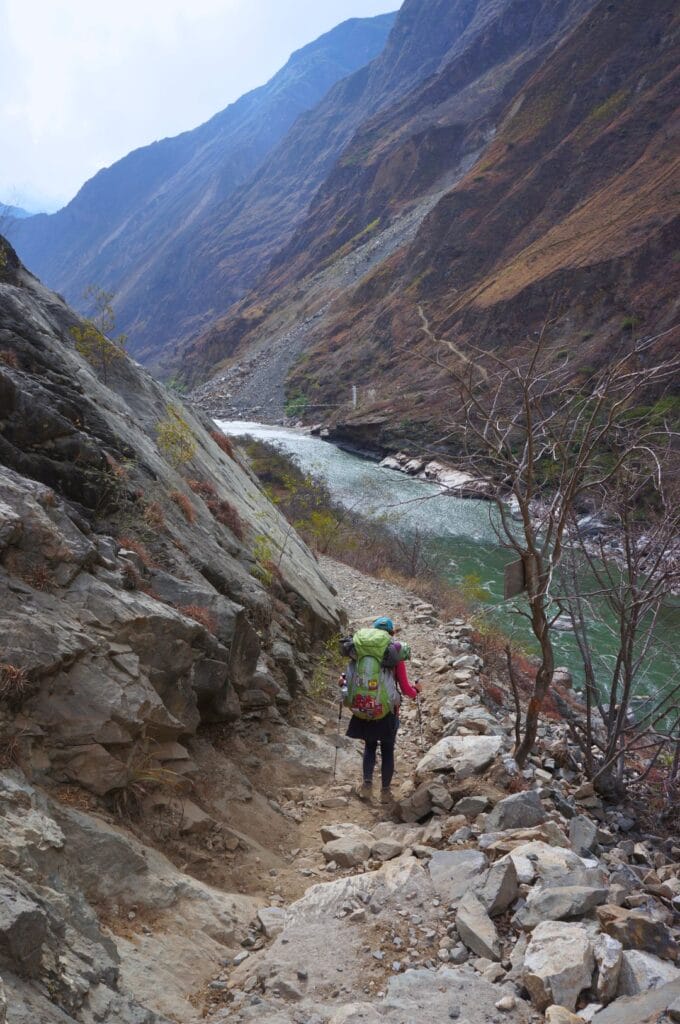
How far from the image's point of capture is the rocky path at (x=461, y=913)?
2.94 m

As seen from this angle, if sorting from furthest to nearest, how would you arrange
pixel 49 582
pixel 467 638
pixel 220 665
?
1. pixel 467 638
2. pixel 220 665
3. pixel 49 582

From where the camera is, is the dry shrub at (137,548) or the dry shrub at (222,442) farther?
the dry shrub at (222,442)

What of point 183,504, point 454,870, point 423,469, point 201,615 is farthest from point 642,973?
point 423,469

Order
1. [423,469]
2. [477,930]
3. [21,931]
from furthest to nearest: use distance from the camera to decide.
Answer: [423,469], [477,930], [21,931]

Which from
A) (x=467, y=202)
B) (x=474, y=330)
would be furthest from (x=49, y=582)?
(x=467, y=202)

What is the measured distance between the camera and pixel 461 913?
358 centimetres

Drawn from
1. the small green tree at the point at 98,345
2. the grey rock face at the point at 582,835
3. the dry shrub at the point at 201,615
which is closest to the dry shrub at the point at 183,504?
the dry shrub at the point at 201,615

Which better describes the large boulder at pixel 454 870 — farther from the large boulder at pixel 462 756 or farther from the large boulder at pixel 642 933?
the large boulder at pixel 462 756

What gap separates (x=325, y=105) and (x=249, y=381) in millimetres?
156971

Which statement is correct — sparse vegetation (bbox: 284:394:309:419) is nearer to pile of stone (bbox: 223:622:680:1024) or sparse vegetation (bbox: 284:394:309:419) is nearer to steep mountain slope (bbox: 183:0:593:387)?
steep mountain slope (bbox: 183:0:593:387)

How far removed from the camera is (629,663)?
6391 mm

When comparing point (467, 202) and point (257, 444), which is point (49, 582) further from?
point (467, 202)

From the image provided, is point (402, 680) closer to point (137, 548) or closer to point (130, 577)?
point (130, 577)

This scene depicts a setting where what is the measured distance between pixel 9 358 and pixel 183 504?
2158 mm
